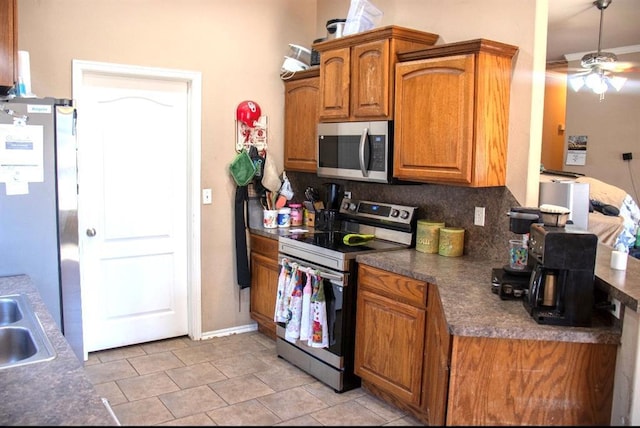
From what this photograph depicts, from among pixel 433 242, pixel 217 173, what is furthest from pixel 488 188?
pixel 217 173

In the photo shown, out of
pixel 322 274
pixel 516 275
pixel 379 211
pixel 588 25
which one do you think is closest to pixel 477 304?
pixel 516 275

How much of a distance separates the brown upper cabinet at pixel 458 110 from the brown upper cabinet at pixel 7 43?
2.02m

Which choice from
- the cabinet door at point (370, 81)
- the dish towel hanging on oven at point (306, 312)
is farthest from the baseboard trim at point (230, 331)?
the cabinet door at point (370, 81)

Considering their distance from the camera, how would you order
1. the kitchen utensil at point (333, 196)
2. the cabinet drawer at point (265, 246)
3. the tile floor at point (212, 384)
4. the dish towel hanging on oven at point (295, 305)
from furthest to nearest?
the kitchen utensil at point (333, 196), the cabinet drawer at point (265, 246), the dish towel hanging on oven at point (295, 305), the tile floor at point (212, 384)

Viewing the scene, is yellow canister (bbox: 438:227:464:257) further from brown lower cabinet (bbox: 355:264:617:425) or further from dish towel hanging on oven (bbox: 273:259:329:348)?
brown lower cabinet (bbox: 355:264:617:425)

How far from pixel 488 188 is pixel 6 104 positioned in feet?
8.72

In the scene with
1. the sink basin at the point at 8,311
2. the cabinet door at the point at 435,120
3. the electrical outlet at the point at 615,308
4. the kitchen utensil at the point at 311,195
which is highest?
the cabinet door at the point at 435,120

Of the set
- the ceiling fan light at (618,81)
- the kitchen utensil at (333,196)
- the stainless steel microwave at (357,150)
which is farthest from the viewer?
the ceiling fan light at (618,81)

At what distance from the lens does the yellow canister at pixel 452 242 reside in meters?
3.29

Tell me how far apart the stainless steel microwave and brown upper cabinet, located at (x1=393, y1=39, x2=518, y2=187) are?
18cm

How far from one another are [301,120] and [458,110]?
161 cm

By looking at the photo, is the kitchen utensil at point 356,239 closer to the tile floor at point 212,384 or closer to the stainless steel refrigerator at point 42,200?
the tile floor at point 212,384

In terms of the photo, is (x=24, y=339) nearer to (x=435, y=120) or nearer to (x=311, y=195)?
(x=435, y=120)

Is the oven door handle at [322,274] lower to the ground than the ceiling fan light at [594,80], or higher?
lower
